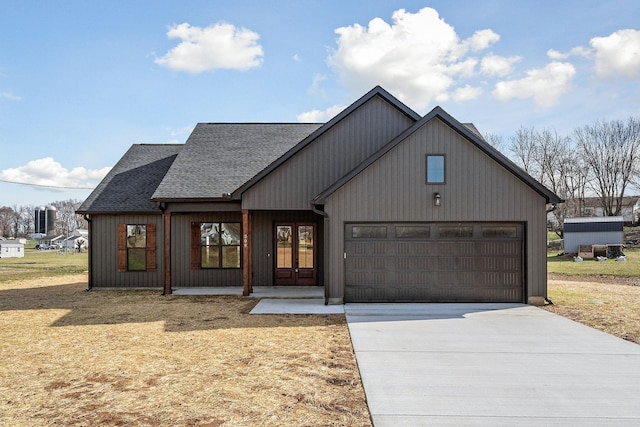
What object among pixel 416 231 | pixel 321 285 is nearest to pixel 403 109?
pixel 416 231

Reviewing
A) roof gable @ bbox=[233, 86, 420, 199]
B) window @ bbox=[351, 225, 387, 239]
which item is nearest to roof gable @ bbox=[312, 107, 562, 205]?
window @ bbox=[351, 225, 387, 239]

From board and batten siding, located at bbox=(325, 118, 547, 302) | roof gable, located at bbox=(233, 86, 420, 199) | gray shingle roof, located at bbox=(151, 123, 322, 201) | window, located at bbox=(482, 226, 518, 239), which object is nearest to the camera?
board and batten siding, located at bbox=(325, 118, 547, 302)

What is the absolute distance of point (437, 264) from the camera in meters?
11.2

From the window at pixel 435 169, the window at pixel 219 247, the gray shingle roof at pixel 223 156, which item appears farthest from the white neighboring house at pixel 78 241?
the window at pixel 435 169

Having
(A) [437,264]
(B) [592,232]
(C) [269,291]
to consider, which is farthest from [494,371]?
(B) [592,232]

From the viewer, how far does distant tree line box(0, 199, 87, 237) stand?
9928cm

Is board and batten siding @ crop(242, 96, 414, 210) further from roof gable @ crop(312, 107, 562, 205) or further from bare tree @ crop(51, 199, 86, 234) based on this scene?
bare tree @ crop(51, 199, 86, 234)

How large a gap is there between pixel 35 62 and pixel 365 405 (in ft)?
60.8

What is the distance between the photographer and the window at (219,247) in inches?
578

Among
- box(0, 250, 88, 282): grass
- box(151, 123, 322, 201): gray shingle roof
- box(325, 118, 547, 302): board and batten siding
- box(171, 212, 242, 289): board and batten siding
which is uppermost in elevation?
box(151, 123, 322, 201): gray shingle roof

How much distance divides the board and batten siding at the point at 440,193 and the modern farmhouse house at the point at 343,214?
25 millimetres

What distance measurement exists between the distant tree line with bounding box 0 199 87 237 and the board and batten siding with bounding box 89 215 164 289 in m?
94.7

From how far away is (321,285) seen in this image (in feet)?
47.4

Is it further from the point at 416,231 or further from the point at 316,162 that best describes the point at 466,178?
the point at 316,162
